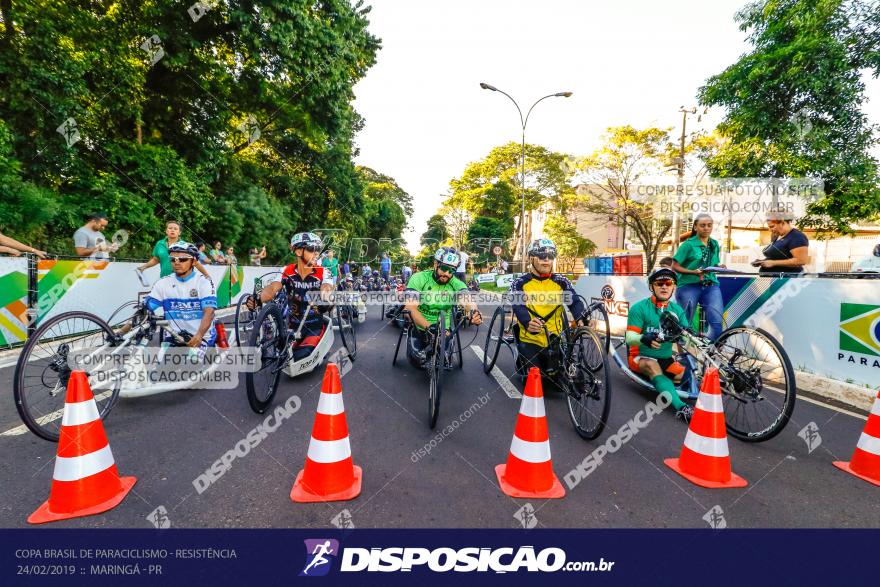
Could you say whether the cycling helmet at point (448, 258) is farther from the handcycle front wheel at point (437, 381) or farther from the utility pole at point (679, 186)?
the utility pole at point (679, 186)

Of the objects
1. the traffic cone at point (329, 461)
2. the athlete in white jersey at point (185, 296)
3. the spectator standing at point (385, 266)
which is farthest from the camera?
the spectator standing at point (385, 266)

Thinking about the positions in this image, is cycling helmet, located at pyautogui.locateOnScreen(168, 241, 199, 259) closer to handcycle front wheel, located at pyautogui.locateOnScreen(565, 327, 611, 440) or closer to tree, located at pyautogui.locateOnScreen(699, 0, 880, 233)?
handcycle front wheel, located at pyautogui.locateOnScreen(565, 327, 611, 440)

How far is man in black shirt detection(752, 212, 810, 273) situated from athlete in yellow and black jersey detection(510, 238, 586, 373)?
2615 mm

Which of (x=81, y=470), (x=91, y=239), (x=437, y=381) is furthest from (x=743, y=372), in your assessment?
(x=91, y=239)

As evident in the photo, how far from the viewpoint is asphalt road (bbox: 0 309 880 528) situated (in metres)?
2.25

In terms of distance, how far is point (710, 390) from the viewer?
2873 millimetres

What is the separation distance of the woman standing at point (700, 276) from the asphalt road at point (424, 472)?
56.7 inches

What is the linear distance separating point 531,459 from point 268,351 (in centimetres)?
273

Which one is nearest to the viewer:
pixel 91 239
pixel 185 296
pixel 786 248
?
pixel 185 296

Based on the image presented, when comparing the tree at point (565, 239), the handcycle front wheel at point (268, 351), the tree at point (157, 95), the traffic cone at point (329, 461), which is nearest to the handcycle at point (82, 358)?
the handcycle front wheel at point (268, 351)

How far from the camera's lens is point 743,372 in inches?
136

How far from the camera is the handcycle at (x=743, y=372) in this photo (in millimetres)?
3266

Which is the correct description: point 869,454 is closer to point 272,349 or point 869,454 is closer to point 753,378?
point 753,378

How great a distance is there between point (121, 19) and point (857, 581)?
17285 millimetres
